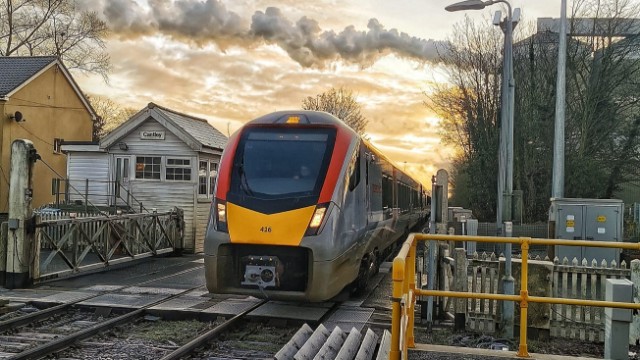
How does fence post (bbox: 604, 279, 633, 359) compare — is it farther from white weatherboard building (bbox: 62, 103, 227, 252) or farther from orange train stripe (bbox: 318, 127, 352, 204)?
white weatherboard building (bbox: 62, 103, 227, 252)

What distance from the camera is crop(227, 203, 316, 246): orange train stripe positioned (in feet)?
27.7

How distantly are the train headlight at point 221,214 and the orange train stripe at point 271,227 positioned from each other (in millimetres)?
124

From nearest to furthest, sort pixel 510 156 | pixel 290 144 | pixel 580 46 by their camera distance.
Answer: pixel 290 144 < pixel 510 156 < pixel 580 46

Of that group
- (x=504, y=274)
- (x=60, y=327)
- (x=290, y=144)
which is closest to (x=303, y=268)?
(x=290, y=144)

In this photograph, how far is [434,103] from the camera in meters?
33.7

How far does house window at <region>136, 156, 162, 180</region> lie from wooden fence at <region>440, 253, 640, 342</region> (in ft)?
47.5

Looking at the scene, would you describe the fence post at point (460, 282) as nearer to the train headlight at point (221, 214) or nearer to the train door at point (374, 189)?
the train door at point (374, 189)

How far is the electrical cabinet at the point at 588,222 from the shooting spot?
16516 millimetres

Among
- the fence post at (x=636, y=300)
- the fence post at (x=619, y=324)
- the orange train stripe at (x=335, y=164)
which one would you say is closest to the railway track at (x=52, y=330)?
the orange train stripe at (x=335, y=164)

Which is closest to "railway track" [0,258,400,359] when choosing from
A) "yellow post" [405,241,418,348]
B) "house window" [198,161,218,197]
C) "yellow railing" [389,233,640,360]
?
"yellow post" [405,241,418,348]

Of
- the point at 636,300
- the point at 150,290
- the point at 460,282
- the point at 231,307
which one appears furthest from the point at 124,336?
the point at 636,300

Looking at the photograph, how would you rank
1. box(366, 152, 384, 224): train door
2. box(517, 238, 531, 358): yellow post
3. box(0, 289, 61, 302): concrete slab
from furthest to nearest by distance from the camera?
box(366, 152, 384, 224): train door, box(0, 289, 61, 302): concrete slab, box(517, 238, 531, 358): yellow post

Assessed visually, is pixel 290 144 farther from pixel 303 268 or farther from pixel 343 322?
pixel 343 322

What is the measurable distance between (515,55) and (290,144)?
2456 centimetres
